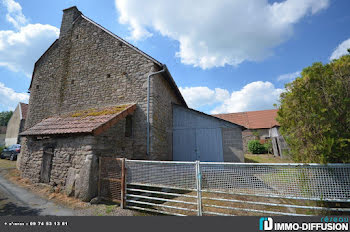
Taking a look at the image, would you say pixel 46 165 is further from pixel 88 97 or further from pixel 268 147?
pixel 268 147

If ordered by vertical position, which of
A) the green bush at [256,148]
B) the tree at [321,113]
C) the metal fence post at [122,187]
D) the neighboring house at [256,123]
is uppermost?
the neighboring house at [256,123]

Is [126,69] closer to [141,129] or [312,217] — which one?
[141,129]

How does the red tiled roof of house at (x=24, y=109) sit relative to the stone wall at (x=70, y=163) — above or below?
above

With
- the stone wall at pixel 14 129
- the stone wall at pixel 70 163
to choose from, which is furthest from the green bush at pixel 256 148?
the stone wall at pixel 14 129

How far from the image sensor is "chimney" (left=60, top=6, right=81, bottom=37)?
1028 cm

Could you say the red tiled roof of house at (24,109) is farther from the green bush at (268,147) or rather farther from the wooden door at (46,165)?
the green bush at (268,147)

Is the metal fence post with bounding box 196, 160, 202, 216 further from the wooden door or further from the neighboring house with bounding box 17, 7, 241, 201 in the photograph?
the wooden door

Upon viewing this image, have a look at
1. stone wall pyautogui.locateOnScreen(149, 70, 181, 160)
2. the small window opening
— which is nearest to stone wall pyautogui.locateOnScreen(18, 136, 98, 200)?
the small window opening

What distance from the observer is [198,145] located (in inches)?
333

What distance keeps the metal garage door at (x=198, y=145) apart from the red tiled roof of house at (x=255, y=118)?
15219mm

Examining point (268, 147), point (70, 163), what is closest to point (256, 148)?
point (268, 147)

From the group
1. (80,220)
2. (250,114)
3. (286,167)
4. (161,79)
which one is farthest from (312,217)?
(250,114)

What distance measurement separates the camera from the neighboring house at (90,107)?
18.2ft

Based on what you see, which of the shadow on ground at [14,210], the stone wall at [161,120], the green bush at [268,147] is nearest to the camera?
Result: the shadow on ground at [14,210]
